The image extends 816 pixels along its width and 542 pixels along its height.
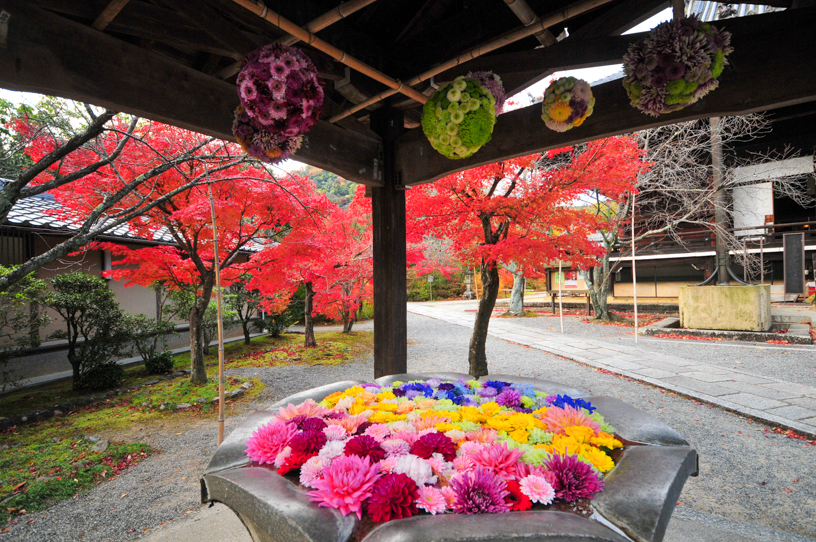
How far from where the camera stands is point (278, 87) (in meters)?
1.69

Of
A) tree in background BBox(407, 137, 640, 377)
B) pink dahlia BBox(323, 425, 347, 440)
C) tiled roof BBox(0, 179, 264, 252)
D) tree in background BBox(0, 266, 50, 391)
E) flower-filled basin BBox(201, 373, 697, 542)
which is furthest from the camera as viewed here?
tiled roof BBox(0, 179, 264, 252)

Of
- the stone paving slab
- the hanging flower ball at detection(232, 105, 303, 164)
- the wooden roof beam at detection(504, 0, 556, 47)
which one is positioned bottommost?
the stone paving slab

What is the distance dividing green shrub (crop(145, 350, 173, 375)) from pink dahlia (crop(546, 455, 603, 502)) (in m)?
7.56

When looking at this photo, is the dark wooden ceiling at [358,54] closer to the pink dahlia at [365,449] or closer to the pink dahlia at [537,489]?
the pink dahlia at [365,449]

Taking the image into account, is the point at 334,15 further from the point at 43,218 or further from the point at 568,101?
the point at 43,218

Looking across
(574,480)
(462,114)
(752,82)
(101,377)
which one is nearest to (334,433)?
(574,480)

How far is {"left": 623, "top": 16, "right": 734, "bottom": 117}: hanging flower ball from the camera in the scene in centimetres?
166

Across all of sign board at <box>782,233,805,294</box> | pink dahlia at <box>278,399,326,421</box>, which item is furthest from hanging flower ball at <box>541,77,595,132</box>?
sign board at <box>782,233,805,294</box>

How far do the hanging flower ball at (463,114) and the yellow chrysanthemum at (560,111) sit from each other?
12.4 inches

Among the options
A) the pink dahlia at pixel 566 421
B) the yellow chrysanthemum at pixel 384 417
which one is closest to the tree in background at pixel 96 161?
the yellow chrysanthemum at pixel 384 417

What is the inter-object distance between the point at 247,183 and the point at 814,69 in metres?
5.72

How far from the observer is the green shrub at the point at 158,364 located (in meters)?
6.77

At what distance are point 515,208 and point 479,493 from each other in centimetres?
428

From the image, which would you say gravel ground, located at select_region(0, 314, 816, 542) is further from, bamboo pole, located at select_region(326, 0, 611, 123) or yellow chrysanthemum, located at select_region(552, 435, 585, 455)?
bamboo pole, located at select_region(326, 0, 611, 123)
